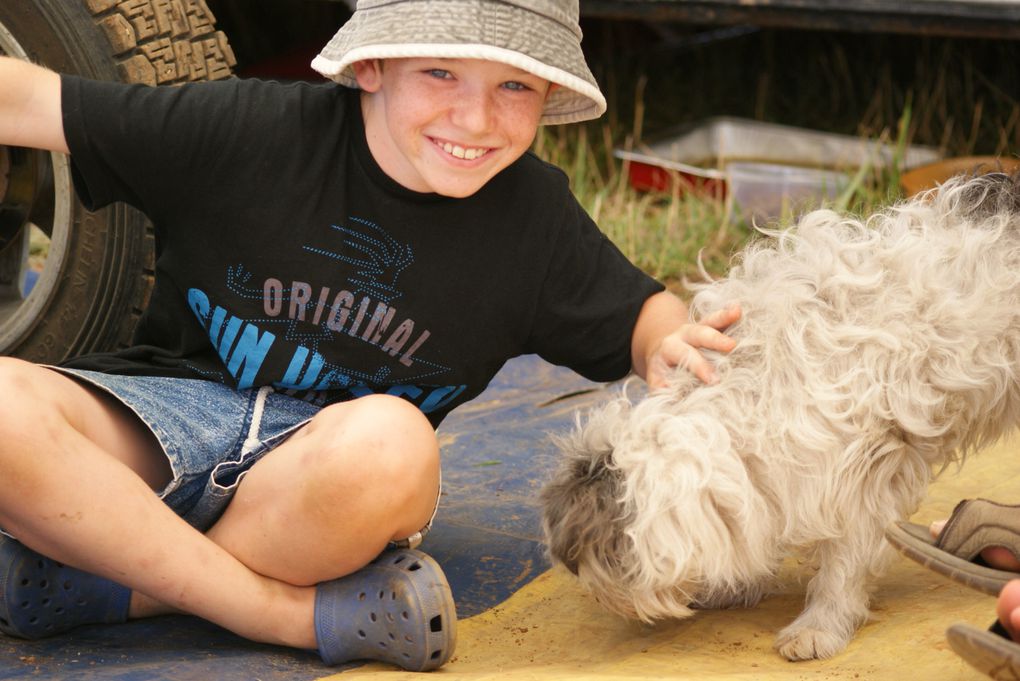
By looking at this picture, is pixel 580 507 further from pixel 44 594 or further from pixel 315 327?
pixel 44 594

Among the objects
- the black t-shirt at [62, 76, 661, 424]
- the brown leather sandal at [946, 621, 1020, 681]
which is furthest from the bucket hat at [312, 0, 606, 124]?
the brown leather sandal at [946, 621, 1020, 681]

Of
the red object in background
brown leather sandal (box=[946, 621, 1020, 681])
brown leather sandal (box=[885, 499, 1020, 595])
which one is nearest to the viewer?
brown leather sandal (box=[946, 621, 1020, 681])

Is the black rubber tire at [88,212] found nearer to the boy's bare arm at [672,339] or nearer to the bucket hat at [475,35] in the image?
the bucket hat at [475,35]

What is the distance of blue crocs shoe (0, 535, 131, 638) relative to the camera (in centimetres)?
202

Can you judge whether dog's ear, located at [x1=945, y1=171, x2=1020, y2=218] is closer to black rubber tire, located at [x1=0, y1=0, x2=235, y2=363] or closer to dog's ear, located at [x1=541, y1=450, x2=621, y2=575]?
dog's ear, located at [x1=541, y1=450, x2=621, y2=575]

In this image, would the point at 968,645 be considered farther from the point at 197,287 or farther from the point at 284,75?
the point at 284,75

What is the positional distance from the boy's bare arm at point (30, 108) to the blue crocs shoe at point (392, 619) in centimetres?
88

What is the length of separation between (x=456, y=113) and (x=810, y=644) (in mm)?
997

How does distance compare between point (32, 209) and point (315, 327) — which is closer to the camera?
point (315, 327)

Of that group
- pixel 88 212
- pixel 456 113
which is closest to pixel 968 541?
pixel 456 113

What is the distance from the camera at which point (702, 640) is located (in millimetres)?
2082

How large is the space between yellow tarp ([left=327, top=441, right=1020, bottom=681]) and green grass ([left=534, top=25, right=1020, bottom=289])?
2159 millimetres

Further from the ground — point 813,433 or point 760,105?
point 760,105

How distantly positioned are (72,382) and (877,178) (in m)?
3.32
